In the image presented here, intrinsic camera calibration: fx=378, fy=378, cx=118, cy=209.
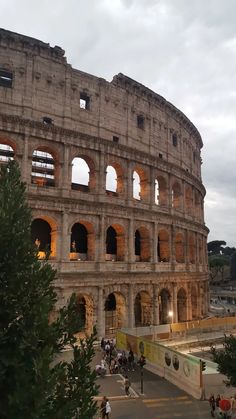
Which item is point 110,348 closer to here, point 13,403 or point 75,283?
point 75,283

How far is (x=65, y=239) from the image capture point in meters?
24.5

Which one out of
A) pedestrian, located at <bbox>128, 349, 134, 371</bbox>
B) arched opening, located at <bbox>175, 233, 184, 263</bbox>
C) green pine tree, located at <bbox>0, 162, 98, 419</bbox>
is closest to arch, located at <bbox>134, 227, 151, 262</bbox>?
arched opening, located at <bbox>175, 233, 184, 263</bbox>

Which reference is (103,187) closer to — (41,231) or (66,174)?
(66,174)

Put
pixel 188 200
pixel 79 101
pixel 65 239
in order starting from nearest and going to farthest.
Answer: pixel 65 239 → pixel 79 101 → pixel 188 200

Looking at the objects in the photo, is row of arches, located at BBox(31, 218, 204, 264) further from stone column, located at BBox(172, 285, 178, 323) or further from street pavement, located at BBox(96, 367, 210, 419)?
street pavement, located at BBox(96, 367, 210, 419)

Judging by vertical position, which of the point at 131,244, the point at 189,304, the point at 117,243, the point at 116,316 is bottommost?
the point at 116,316

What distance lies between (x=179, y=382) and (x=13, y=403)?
1389 cm

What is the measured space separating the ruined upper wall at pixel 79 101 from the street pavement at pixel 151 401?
1669 centimetres

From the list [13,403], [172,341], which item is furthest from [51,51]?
[13,403]

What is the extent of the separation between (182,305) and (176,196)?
9.74m

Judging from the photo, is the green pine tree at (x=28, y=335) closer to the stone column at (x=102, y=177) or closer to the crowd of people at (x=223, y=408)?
the crowd of people at (x=223, y=408)

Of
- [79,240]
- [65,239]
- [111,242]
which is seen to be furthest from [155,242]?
[65,239]

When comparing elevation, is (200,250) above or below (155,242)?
below

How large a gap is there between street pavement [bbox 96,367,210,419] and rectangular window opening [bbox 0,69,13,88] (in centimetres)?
1901
